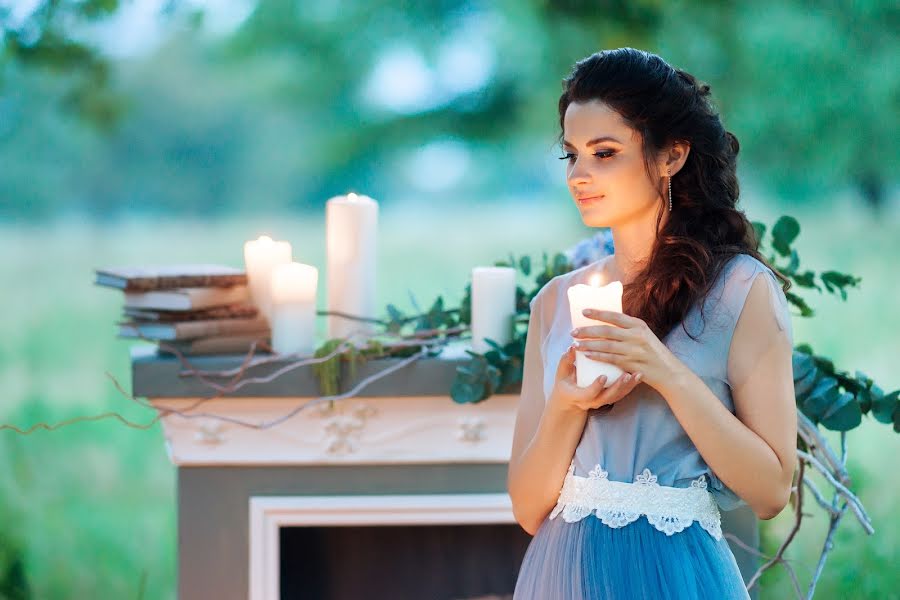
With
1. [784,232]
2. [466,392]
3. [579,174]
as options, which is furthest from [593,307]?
[784,232]

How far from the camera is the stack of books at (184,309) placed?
1751mm

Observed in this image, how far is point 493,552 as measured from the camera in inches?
81.9

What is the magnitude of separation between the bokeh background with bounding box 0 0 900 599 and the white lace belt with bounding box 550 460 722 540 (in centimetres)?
150

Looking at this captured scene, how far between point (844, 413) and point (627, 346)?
2.27ft

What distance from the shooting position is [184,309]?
5.78 feet

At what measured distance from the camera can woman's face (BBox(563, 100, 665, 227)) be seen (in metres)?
1.21

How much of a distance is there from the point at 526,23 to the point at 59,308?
4.68ft

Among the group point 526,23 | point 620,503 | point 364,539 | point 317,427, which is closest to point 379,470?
Answer: point 317,427

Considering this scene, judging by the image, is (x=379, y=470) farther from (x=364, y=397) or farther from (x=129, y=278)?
(x=129, y=278)

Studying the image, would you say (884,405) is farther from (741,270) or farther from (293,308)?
(293,308)

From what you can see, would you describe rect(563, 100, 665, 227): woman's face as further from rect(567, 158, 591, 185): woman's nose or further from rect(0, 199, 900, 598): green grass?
rect(0, 199, 900, 598): green grass

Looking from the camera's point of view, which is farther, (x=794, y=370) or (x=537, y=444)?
(x=794, y=370)

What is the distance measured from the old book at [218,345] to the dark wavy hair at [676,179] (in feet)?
2.57

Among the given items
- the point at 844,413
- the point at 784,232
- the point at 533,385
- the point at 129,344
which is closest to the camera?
the point at 533,385
